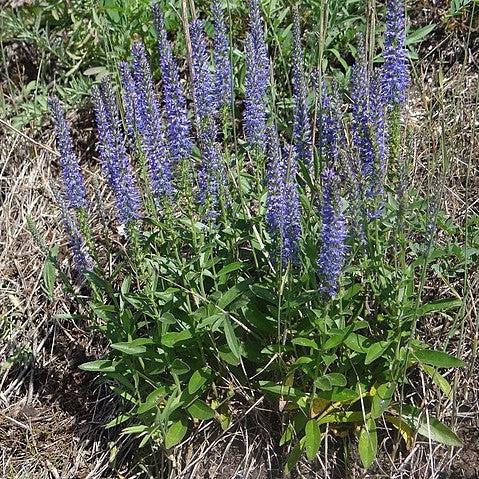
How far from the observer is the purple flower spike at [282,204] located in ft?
9.82

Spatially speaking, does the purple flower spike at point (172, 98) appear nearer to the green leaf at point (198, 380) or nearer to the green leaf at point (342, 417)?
the green leaf at point (198, 380)

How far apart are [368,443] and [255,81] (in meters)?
1.65

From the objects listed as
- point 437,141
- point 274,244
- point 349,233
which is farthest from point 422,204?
point 437,141

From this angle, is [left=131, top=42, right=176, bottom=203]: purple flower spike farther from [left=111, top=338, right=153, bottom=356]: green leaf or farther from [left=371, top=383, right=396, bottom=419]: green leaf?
[left=371, top=383, right=396, bottom=419]: green leaf

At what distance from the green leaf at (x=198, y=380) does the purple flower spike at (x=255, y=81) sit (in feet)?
3.53

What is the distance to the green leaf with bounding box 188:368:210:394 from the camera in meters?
3.53

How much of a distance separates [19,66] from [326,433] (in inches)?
147

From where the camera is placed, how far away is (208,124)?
306 centimetres

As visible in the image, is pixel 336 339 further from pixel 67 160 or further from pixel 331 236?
pixel 67 160

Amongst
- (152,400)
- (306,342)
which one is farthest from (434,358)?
(152,400)

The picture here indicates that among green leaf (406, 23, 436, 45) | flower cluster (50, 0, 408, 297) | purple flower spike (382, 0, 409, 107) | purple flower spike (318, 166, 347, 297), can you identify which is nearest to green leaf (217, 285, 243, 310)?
flower cluster (50, 0, 408, 297)

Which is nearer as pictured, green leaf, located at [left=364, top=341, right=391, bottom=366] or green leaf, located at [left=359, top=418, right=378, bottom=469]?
green leaf, located at [left=364, top=341, right=391, bottom=366]

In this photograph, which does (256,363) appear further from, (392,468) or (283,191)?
(283,191)

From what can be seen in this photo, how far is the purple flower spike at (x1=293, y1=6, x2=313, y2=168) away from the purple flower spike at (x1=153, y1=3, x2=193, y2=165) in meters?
0.47
